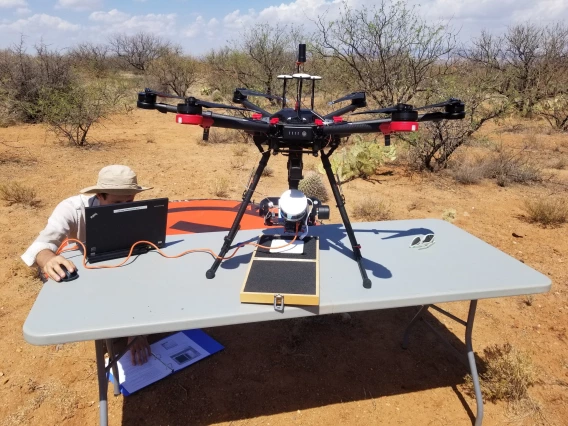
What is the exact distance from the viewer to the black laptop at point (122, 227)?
1902 mm

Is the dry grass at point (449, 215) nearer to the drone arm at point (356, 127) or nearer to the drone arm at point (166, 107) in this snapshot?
the drone arm at point (356, 127)

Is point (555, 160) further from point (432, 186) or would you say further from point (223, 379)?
point (223, 379)

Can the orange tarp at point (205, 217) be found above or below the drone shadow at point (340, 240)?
below

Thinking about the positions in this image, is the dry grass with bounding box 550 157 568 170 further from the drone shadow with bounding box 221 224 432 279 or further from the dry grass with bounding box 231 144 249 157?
the drone shadow with bounding box 221 224 432 279

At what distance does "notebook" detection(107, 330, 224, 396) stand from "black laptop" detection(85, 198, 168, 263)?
2.84 feet

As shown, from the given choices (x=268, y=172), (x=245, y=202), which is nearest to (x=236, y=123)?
(x=245, y=202)

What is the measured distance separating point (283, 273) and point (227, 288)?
26 centimetres

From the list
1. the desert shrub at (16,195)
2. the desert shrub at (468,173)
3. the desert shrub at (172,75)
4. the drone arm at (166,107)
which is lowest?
the desert shrub at (16,195)

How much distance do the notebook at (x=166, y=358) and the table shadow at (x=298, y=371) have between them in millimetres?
45

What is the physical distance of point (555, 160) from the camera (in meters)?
8.18

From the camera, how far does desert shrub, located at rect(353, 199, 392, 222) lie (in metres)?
5.29

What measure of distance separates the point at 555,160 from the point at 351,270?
8202mm

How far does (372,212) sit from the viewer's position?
209 inches

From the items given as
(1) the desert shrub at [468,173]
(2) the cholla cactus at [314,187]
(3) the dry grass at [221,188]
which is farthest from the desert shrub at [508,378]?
(1) the desert shrub at [468,173]
